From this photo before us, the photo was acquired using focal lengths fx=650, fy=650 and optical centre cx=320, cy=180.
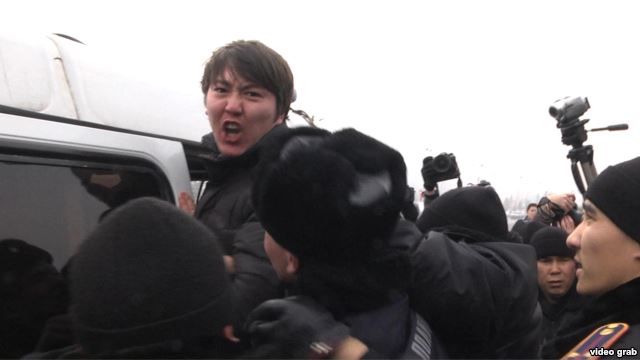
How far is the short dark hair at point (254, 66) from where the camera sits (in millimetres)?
1809

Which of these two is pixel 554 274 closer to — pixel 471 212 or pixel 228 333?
pixel 471 212

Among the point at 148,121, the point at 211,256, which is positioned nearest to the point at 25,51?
the point at 148,121

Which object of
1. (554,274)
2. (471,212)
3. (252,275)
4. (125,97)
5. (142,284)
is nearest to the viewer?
(142,284)

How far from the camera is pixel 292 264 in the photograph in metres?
1.21

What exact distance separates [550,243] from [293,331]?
3245mm

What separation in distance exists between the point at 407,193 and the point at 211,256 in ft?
1.39

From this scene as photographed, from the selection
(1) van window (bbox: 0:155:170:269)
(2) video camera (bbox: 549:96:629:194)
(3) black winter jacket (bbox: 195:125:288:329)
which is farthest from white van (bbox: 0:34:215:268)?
(2) video camera (bbox: 549:96:629:194)

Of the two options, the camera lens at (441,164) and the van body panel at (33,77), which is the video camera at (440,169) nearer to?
the camera lens at (441,164)

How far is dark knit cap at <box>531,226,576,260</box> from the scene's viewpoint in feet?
12.7

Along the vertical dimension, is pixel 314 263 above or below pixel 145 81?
below

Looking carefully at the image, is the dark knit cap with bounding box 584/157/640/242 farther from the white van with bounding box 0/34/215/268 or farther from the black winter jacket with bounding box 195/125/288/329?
the white van with bounding box 0/34/215/268

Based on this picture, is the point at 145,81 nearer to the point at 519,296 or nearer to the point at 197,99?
the point at 197,99

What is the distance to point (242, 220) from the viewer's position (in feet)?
5.47

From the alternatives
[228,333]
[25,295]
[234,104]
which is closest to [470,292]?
[228,333]
